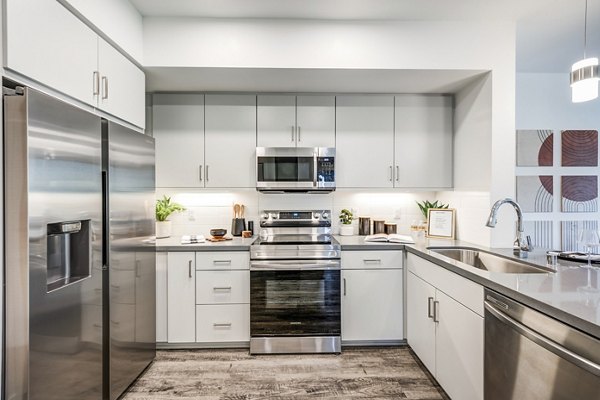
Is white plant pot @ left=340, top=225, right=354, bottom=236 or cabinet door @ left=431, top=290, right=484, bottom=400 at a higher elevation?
white plant pot @ left=340, top=225, right=354, bottom=236

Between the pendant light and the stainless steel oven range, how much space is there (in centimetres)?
180

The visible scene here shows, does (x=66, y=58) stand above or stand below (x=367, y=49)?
below

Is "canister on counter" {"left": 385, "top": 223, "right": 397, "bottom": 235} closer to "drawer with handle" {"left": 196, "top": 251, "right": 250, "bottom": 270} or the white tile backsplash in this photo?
the white tile backsplash

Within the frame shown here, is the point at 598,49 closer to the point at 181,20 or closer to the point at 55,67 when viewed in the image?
the point at 181,20

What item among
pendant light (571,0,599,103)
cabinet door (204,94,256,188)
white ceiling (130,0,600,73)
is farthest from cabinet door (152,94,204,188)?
pendant light (571,0,599,103)

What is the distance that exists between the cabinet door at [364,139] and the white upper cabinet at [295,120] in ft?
0.39

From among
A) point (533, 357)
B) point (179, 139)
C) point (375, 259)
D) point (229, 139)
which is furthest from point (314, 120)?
point (533, 357)

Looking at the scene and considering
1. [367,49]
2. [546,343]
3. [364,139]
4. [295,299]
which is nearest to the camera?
[546,343]

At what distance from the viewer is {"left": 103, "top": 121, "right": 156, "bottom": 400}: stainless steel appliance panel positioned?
6.66 ft

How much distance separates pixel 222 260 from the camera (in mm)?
2838

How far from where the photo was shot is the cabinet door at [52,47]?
1.38m

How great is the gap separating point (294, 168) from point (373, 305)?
133cm

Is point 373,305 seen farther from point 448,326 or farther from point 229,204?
point 229,204

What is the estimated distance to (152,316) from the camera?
2.62 m
